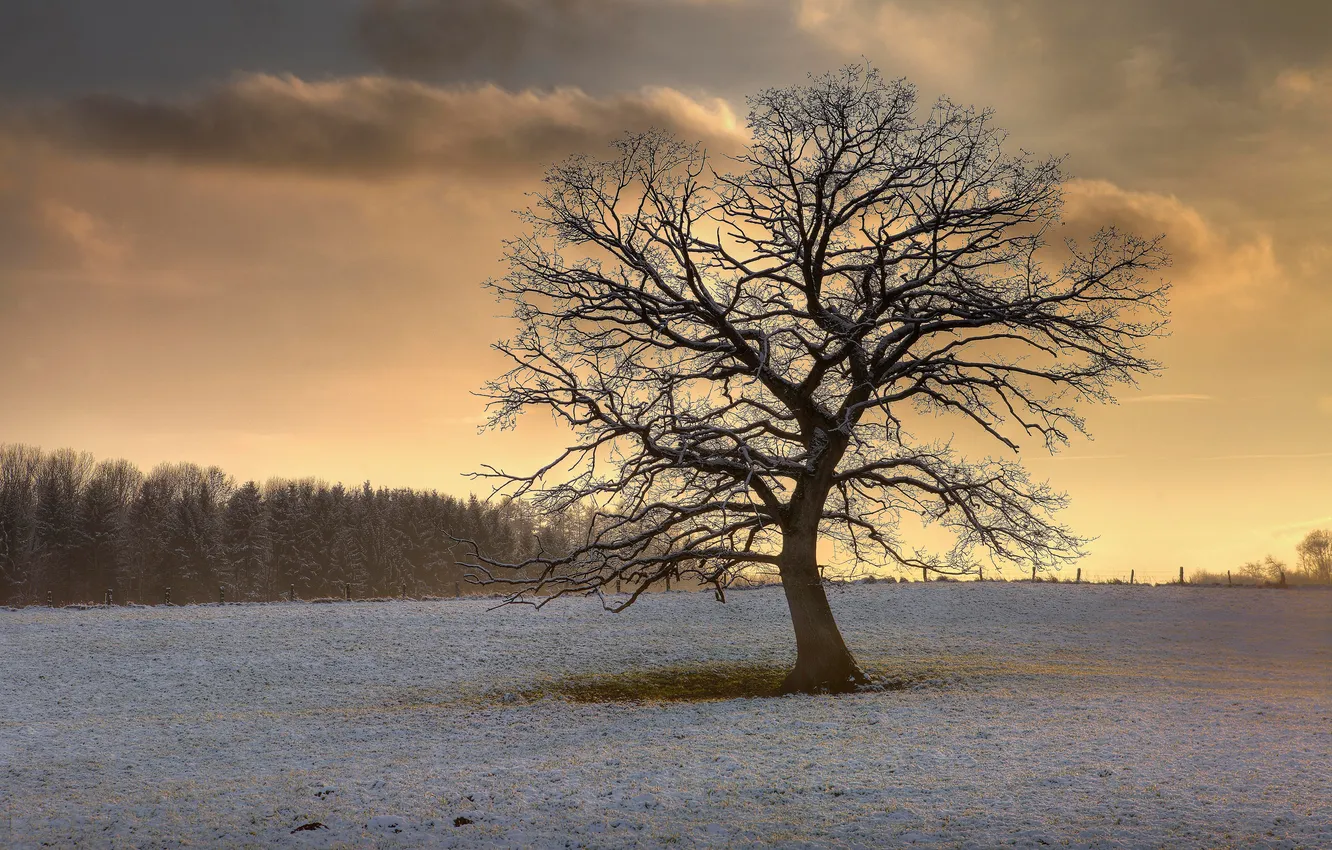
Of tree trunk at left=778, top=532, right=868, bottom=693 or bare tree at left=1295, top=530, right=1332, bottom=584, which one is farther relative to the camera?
bare tree at left=1295, top=530, right=1332, bottom=584

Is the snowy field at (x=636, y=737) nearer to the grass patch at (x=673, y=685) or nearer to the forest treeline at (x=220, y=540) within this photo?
the grass patch at (x=673, y=685)

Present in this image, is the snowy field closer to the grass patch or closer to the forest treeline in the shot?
the grass patch

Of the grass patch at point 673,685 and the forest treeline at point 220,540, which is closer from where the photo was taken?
the grass patch at point 673,685

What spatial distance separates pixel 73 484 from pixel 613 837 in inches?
3564

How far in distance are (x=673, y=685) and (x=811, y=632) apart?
3841 millimetres

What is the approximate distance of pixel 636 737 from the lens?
14938mm

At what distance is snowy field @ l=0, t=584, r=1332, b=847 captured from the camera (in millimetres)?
9797

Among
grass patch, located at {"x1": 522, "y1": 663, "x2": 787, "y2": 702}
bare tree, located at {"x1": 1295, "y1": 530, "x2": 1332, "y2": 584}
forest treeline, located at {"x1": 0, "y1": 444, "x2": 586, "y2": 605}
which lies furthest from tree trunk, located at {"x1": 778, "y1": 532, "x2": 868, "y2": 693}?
bare tree, located at {"x1": 1295, "y1": 530, "x2": 1332, "y2": 584}

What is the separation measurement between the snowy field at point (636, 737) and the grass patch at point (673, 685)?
991mm

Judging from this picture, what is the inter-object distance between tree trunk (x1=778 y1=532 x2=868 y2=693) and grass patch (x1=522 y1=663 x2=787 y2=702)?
890mm

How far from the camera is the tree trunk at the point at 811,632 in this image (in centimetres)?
1962

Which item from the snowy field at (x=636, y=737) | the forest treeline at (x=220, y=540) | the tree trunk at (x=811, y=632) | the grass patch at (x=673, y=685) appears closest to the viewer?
the snowy field at (x=636, y=737)

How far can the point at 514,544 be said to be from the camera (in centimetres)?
8556

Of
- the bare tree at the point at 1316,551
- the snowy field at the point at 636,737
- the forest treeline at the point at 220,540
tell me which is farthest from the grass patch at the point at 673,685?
the bare tree at the point at 1316,551
